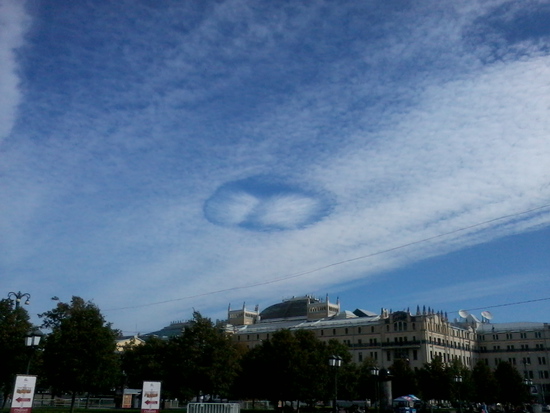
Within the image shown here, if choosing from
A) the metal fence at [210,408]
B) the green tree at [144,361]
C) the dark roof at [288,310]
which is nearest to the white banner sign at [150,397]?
the metal fence at [210,408]

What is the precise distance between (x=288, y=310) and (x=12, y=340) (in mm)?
108402

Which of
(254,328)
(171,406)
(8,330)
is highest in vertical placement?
(254,328)

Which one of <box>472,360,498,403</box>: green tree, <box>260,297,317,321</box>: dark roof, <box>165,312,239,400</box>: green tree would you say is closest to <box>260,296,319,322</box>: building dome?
<box>260,297,317,321</box>: dark roof

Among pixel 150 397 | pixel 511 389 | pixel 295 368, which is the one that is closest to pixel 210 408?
pixel 150 397

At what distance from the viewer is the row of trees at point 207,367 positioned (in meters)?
42.2

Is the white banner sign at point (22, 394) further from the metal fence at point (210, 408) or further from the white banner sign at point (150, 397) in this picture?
the metal fence at point (210, 408)

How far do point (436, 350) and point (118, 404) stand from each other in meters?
61.7

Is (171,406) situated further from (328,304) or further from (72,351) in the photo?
(328,304)

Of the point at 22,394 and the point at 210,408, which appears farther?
the point at 210,408

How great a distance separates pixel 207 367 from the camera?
159 feet

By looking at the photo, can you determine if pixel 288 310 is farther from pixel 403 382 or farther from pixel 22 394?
pixel 22 394

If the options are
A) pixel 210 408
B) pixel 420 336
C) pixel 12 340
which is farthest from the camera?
pixel 420 336

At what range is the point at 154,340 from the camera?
82688mm

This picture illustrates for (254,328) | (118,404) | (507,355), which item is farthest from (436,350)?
(118,404)
